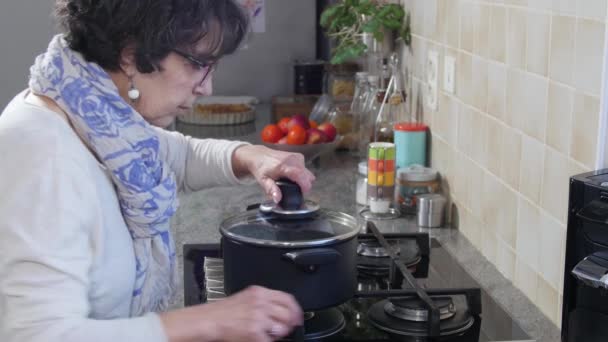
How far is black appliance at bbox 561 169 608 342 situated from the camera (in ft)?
3.90

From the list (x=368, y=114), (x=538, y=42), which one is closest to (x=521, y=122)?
(x=538, y=42)

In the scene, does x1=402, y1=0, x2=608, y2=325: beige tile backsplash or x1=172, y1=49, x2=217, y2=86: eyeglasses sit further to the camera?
x1=402, y1=0, x2=608, y2=325: beige tile backsplash

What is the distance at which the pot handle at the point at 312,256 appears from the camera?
4.33 ft

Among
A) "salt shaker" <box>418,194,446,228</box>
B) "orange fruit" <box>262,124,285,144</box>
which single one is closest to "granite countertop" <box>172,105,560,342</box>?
"salt shaker" <box>418,194,446,228</box>

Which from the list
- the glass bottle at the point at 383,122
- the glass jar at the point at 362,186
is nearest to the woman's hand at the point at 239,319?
the glass jar at the point at 362,186

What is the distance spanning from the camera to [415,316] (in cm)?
146

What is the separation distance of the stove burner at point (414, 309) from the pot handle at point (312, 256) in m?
0.19

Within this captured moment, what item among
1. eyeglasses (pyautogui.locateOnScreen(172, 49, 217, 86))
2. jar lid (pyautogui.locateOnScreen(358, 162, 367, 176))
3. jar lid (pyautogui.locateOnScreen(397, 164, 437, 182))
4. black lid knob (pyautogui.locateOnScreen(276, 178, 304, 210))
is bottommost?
jar lid (pyautogui.locateOnScreen(358, 162, 367, 176))

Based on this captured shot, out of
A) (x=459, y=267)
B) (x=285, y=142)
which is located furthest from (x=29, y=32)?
(x=459, y=267)

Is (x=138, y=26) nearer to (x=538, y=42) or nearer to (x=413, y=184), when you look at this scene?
(x=538, y=42)

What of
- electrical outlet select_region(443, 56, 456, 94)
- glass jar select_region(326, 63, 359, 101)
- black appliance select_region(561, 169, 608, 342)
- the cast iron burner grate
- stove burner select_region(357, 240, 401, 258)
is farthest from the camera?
glass jar select_region(326, 63, 359, 101)

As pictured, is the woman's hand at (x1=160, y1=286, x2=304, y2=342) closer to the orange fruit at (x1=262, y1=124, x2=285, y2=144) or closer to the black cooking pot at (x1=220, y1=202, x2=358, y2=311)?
the black cooking pot at (x1=220, y1=202, x2=358, y2=311)

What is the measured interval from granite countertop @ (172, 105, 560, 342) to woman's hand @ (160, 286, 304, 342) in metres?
0.50

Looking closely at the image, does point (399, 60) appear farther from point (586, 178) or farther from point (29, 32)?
point (29, 32)
